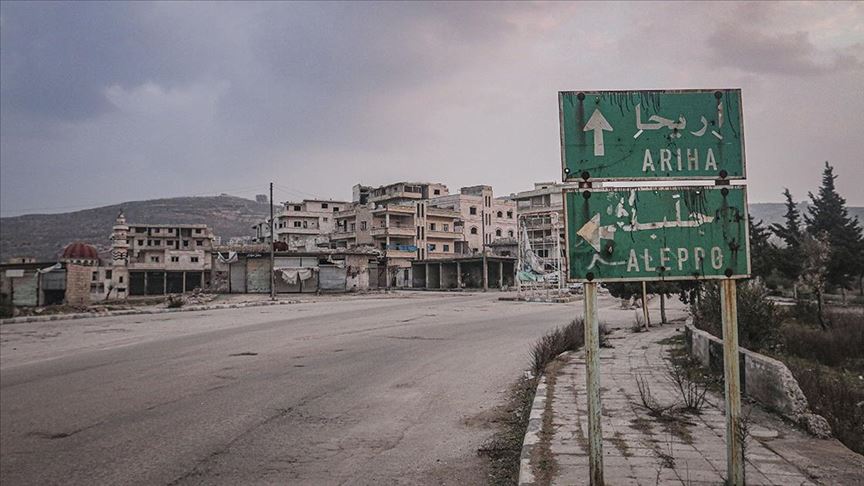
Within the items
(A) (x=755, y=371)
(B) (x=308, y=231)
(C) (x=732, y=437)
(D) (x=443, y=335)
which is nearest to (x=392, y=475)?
(C) (x=732, y=437)

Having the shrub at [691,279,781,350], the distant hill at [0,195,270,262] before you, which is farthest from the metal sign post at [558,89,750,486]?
the distant hill at [0,195,270,262]

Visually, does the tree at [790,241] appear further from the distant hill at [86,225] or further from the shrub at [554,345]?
the distant hill at [86,225]

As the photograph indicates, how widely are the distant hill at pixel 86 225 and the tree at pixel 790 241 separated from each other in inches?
5062

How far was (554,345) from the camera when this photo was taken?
11.5 metres

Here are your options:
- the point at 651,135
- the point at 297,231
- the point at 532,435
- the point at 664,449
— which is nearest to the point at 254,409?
the point at 532,435

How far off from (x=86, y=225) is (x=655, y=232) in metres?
185

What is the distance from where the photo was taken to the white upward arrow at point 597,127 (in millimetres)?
4016

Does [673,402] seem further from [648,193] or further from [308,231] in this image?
[308,231]

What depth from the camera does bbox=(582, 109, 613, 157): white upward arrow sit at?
402cm

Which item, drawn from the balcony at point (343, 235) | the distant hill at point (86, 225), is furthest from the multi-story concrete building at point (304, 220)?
the distant hill at point (86, 225)

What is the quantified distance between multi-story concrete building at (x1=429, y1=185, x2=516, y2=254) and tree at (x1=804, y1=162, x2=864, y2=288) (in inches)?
1601

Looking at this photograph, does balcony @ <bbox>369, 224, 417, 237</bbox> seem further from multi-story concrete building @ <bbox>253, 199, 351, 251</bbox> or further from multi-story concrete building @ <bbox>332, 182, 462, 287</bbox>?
multi-story concrete building @ <bbox>253, 199, 351, 251</bbox>

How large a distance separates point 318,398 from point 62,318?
2202 cm

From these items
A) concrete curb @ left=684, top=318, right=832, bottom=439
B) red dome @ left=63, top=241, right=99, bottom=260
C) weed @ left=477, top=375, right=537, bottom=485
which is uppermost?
red dome @ left=63, top=241, right=99, bottom=260
